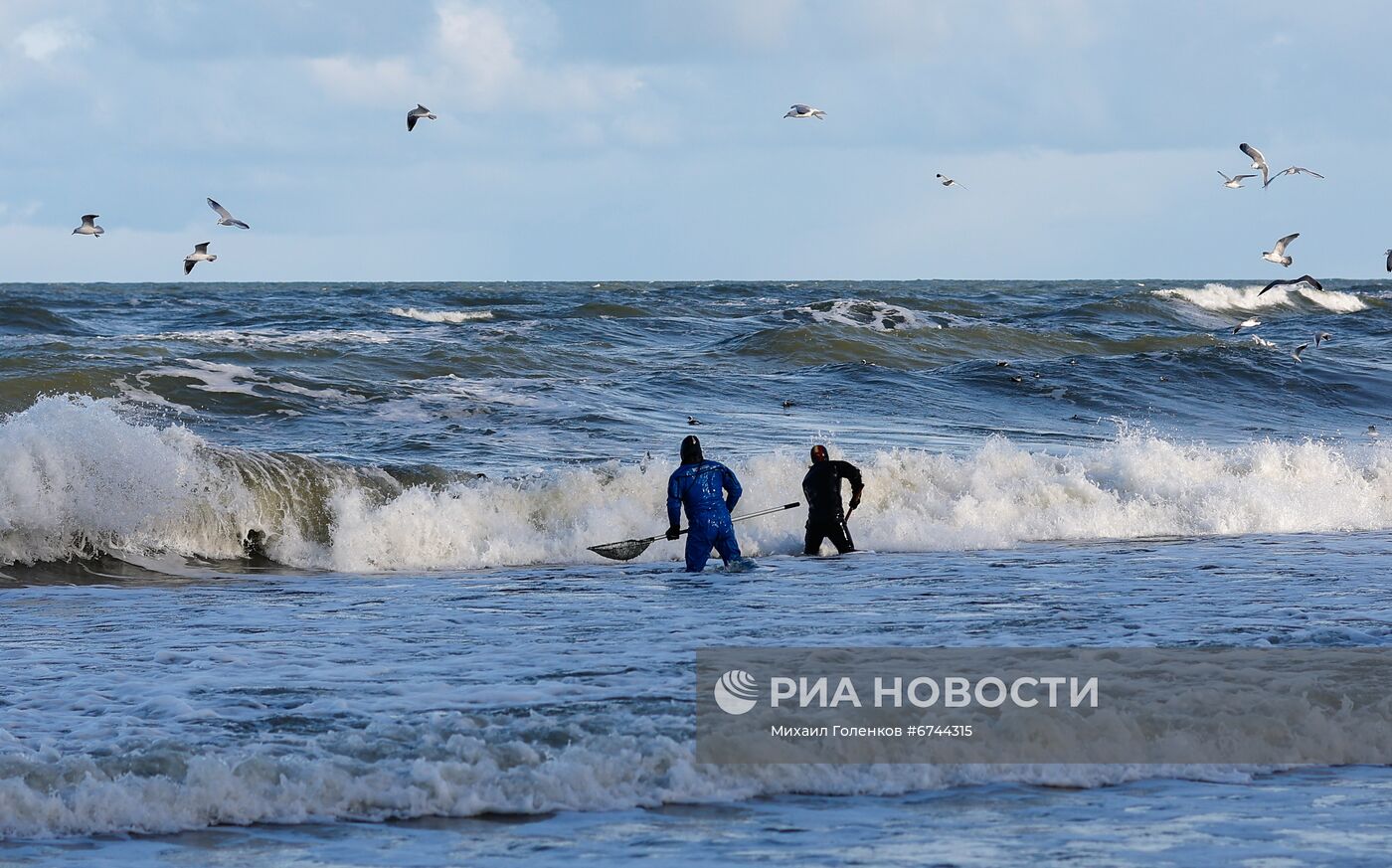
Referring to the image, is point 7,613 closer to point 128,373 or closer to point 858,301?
point 128,373

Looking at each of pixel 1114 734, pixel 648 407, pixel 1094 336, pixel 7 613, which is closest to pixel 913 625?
pixel 1114 734

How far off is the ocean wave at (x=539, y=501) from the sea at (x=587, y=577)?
0.05m

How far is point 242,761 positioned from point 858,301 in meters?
39.8

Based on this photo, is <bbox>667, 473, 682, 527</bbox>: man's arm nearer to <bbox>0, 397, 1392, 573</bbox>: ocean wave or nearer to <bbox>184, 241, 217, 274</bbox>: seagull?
<bbox>0, 397, 1392, 573</bbox>: ocean wave

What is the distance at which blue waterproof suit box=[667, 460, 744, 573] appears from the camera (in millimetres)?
15211

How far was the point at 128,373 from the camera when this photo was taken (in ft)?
83.4

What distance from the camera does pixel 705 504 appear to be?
15250mm

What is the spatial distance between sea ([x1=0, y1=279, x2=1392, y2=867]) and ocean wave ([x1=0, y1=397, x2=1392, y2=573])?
0.05 meters

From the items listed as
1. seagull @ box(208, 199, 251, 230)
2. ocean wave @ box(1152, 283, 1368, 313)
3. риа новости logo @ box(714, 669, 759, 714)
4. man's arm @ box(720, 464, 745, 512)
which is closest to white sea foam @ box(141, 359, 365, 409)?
seagull @ box(208, 199, 251, 230)

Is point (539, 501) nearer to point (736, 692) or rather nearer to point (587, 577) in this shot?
point (587, 577)

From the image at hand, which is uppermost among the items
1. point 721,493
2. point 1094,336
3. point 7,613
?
point 1094,336

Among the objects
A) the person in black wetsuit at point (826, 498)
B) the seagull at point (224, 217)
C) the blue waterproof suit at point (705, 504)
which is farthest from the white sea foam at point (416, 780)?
the seagull at point (224, 217)

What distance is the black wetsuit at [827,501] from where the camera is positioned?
1669 centimetres

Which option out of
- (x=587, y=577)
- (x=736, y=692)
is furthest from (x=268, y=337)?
(x=736, y=692)
